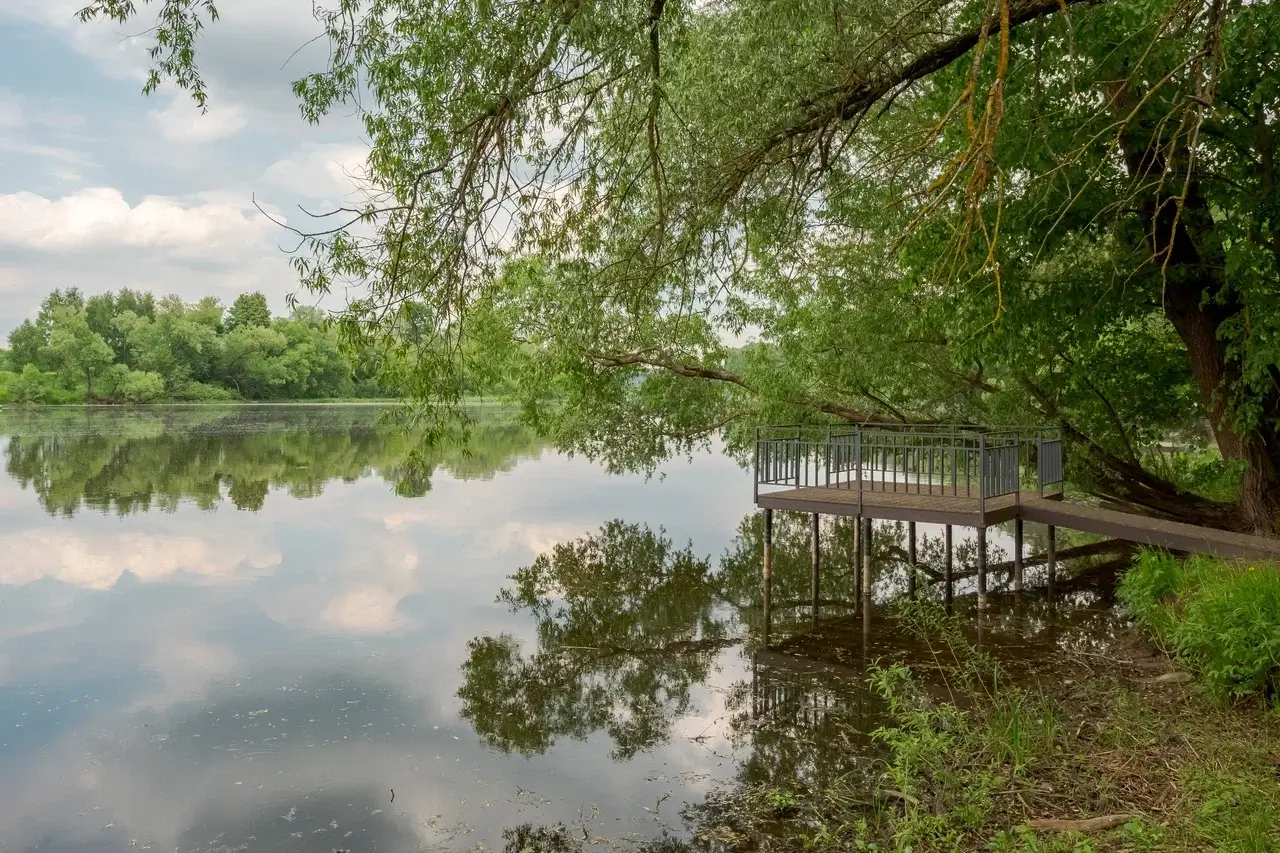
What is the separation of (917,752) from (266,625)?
10617mm

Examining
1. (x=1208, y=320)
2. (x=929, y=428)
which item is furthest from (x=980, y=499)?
(x=929, y=428)

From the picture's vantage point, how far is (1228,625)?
6.83 metres

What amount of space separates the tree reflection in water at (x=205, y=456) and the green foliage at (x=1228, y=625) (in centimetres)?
1031

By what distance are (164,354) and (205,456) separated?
42.7 metres

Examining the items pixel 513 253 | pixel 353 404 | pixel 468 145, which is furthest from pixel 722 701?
pixel 353 404

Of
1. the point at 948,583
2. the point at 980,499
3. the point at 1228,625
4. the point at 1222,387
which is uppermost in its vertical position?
the point at 1222,387

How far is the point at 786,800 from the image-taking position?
6977mm

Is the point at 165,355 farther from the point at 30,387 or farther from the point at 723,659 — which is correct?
the point at 723,659

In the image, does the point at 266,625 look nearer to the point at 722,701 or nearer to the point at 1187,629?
the point at 722,701

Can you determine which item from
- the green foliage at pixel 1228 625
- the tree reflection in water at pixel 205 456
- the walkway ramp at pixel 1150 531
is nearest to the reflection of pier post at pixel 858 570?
the walkway ramp at pixel 1150 531

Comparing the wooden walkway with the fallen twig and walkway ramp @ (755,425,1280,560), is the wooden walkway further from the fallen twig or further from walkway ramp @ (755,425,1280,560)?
the fallen twig

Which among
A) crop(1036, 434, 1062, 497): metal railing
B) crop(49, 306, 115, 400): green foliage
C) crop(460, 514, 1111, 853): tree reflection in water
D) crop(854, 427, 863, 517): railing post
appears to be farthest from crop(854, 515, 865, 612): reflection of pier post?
crop(49, 306, 115, 400): green foliage

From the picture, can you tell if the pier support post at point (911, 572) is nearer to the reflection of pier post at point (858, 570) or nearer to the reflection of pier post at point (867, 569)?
the reflection of pier post at point (858, 570)

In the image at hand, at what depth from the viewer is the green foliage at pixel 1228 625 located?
6488mm
